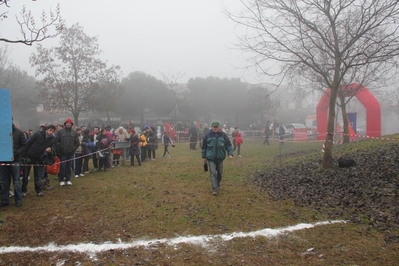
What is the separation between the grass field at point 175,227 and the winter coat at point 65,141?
103cm

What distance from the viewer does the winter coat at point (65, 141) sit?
834cm

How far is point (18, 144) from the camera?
21.4 ft

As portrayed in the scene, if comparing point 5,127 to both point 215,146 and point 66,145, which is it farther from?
point 215,146

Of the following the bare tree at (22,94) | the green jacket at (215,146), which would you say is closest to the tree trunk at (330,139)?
the green jacket at (215,146)

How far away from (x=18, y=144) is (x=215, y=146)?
14.5 feet

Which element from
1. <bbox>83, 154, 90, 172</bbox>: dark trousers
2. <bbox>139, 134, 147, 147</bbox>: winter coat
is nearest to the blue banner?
<bbox>83, 154, 90, 172</bbox>: dark trousers

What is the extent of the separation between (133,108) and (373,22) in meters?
37.4

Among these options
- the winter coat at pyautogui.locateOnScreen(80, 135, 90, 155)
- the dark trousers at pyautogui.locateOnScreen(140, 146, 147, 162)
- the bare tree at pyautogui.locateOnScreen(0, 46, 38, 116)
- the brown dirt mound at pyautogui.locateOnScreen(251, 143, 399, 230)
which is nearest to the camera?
the brown dirt mound at pyautogui.locateOnScreen(251, 143, 399, 230)

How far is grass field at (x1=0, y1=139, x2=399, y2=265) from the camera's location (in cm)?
416

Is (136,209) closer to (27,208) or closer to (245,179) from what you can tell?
(27,208)

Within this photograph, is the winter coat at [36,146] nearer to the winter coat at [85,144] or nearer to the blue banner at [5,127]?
A: the blue banner at [5,127]

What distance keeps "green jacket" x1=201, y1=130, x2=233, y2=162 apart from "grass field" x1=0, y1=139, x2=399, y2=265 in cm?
95

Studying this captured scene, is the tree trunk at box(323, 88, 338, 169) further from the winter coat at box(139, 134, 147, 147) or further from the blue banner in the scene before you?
the blue banner

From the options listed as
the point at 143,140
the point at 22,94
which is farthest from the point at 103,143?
the point at 22,94
